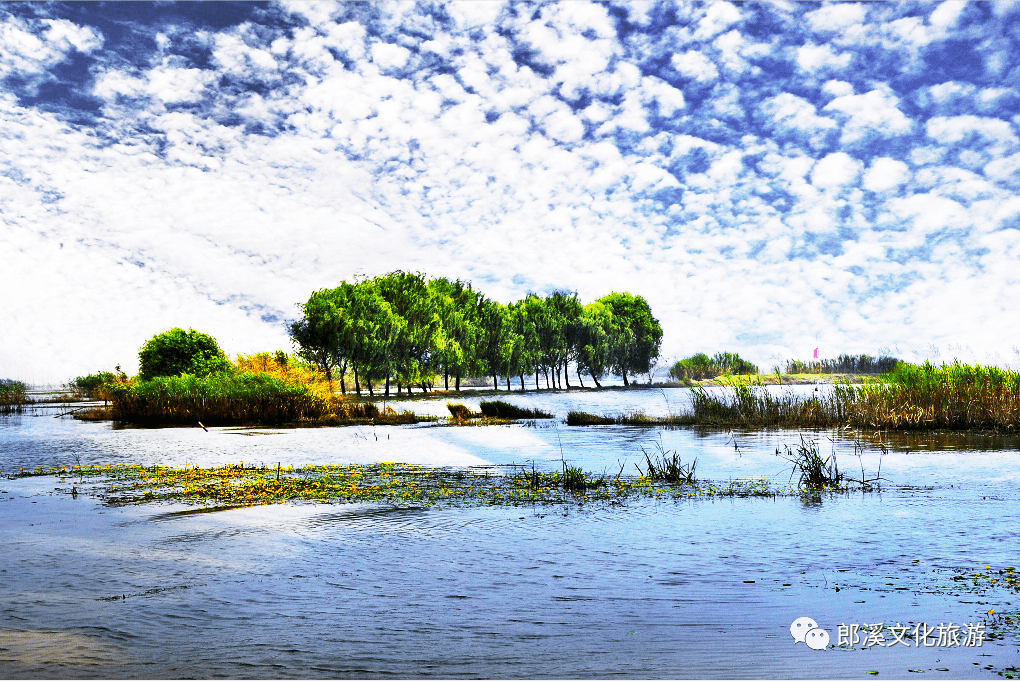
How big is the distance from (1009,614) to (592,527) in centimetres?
513

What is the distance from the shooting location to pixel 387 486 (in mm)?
14258

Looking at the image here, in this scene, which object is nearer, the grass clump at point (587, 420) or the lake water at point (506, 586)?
the lake water at point (506, 586)

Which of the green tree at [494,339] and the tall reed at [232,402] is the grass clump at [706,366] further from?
the tall reed at [232,402]

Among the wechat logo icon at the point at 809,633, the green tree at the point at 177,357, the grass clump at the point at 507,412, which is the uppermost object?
the green tree at the point at 177,357

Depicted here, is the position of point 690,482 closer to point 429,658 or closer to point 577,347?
point 429,658

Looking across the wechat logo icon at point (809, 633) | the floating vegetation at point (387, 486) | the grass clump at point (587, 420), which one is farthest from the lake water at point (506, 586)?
the grass clump at point (587, 420)

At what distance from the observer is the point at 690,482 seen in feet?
47.5

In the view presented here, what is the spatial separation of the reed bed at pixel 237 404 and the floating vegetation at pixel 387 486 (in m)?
18.7

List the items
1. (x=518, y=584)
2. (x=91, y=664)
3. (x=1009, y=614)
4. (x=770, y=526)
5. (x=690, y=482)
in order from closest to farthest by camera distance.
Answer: (x=91, y=664)
(x=1009, y=614)
(x=518, y=584)
(x=770, y=526)
(x=690, y=482)

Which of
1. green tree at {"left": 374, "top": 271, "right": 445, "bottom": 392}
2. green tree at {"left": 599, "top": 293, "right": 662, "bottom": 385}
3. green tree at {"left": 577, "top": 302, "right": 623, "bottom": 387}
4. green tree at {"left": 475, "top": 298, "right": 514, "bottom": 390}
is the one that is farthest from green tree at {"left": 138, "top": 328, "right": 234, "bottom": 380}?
green tree at {"left": 599, "top": 293, "right": 662, "bottom": 385}

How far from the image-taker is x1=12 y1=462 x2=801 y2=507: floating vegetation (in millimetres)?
12586

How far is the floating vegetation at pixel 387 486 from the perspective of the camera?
1259 cm

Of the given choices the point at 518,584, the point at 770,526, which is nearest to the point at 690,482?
the point at 770,526

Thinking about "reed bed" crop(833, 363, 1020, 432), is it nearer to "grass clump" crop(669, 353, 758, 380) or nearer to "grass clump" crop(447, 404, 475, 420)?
"grass clump" crop(447, 404, 475, 420)
